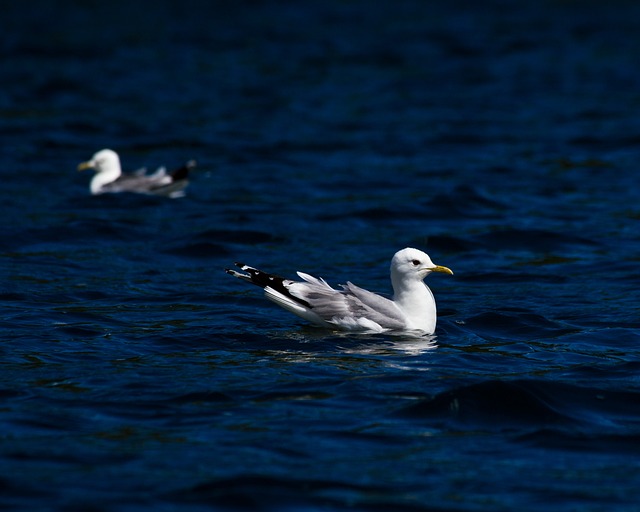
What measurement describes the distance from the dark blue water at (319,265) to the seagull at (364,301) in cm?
17

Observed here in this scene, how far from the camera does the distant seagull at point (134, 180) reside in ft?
57.8

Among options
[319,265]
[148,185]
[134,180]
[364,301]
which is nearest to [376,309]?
[364,301]

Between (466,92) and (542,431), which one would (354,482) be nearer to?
(542,431)

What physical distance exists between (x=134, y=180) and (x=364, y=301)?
319 inches

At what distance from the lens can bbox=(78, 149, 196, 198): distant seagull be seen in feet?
57.8

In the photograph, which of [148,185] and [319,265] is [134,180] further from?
[319,265]

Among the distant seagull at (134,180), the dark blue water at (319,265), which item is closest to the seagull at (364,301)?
the dark blue water at (319,265)

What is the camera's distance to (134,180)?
18062 mm

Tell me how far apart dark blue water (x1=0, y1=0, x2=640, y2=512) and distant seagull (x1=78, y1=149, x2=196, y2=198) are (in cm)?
25

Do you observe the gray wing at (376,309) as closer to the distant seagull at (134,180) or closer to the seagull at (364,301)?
the seagull at (364,301)

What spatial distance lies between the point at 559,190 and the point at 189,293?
7.45m

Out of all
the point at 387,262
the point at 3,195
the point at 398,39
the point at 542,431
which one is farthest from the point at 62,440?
the point at 398,39

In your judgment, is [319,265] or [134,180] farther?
[134,180]

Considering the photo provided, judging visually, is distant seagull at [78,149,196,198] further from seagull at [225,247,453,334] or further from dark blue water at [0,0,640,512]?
seagull at [225,247,453,334]
